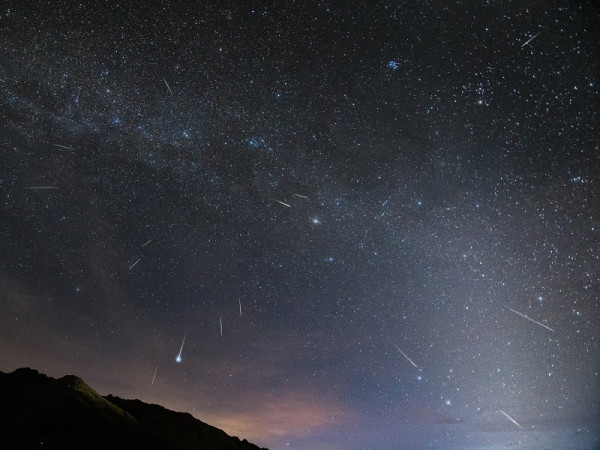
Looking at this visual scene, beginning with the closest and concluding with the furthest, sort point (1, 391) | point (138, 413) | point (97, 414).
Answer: point (97, 414) → point (1, 391) → point (138, 413)

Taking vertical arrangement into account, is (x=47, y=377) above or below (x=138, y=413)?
above

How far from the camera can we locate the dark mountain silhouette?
9.63 meters

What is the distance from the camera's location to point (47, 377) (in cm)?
1400

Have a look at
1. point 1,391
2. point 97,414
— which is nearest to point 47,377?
point 1,391

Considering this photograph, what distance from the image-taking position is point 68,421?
10797mm

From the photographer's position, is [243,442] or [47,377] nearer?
[47,377]

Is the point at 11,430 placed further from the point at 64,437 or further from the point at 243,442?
the point at 243,442

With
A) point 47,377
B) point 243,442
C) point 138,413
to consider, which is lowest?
point 243,442

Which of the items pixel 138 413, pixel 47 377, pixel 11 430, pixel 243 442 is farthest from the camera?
pixel 243 442

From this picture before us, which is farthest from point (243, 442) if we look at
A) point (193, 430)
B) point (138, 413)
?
point (138, 413)

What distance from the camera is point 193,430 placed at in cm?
1650

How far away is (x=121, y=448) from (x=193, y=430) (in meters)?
6.96

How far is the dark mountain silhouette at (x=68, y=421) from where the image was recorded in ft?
31.6

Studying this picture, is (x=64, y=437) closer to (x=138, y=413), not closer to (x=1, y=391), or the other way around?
(x=1, y=391)
